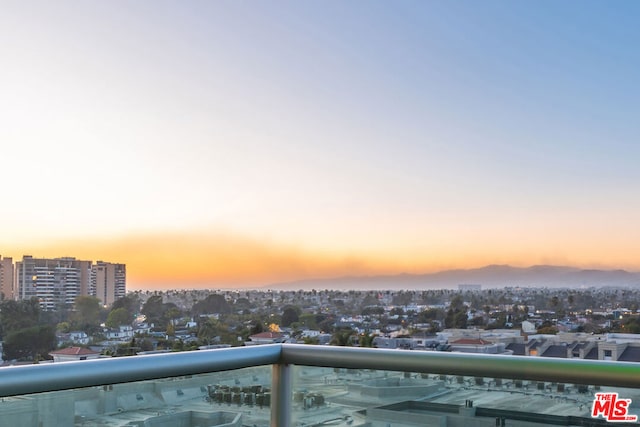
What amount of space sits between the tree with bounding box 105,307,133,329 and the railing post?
6.18 metres

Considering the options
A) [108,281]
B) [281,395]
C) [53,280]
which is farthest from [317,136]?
[281,395]

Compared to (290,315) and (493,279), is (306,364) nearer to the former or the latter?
(290,315)

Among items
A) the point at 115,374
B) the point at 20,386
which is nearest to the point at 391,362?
the point at 115,374

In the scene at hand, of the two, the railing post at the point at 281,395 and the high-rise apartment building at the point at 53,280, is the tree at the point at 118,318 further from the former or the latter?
the railing post at the point at 281,395

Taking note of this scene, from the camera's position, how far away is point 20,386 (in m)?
1.49

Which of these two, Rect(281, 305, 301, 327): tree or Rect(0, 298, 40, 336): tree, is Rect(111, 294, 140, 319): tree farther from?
Rect(281, 305, 301, 327): tree

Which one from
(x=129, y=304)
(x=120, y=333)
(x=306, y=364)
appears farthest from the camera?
(x=129, y=304)

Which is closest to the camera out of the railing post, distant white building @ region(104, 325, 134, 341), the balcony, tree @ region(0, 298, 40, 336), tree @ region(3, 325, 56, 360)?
the balcony

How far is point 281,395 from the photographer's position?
2.12 meters

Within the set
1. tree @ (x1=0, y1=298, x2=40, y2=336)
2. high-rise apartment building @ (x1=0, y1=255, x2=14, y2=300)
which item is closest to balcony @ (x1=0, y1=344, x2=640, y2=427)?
tree @ (x1=0, y1=298, x2=40, y2=336)

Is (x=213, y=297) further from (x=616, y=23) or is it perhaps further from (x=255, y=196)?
(x=616, y=23)

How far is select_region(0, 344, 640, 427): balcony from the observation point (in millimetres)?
1625

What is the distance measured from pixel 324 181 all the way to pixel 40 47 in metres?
6.48

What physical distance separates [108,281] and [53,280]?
859 mm
